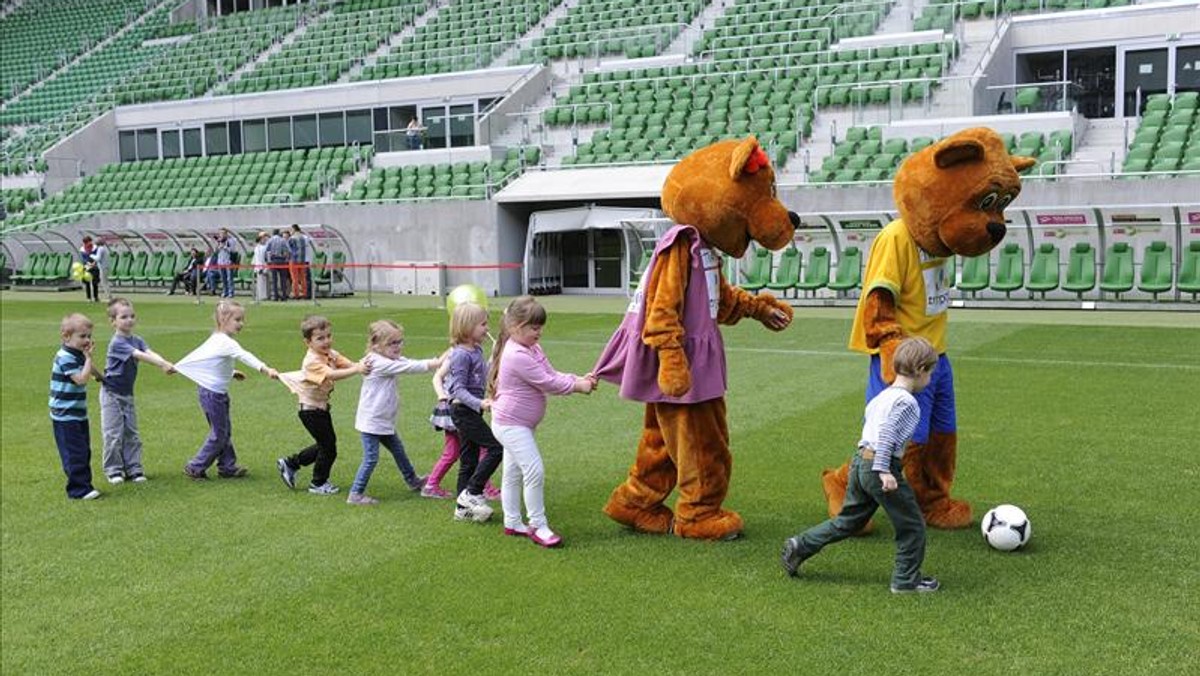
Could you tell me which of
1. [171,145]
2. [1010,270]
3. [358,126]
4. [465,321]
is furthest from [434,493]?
[171,145]

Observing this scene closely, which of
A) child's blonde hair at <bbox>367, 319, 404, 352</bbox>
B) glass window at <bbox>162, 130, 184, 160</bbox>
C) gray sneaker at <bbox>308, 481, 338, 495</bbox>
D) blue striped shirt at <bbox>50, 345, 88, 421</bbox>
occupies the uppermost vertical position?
glass window at <bbox>162, 130, 184, 160</bbox>

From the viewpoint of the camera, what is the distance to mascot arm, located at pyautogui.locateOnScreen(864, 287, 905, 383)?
620 centimetres

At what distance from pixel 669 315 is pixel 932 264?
1635mm

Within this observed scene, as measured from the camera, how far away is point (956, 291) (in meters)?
21.9

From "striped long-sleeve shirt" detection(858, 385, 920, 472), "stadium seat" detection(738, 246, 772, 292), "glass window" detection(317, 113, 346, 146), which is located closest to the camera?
"striped long-sleeve shirt" detection(858, 385, 920, 472)

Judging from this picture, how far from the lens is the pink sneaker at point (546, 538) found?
21.4ft

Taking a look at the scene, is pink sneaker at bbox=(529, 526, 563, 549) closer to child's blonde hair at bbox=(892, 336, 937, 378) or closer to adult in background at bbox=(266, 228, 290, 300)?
child's blonde hair at bbox=(892, 336, 937, 378)

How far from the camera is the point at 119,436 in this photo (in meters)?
8.62

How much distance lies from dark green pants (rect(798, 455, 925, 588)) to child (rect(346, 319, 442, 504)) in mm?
3055

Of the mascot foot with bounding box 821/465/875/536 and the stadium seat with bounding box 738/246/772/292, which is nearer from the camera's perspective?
the mascot foot with bounding box 821/465/875/536

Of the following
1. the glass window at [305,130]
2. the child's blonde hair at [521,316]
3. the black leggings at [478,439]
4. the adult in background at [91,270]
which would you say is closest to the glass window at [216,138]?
the glass window at [305,130]

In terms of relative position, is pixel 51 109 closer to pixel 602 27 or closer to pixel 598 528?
pixel 602 27

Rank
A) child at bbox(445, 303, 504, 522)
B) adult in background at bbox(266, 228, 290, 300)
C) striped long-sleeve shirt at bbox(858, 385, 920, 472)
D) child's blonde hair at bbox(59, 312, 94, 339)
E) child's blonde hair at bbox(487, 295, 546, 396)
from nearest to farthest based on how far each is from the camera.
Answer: striped long-sleeve shirt at bbox(858, 385, 920, 472) → child's blonde hair at bbox(487, 295, 546, 396) → child at bbox(445, 303, 504, 522) → child's blonde hair at bbox(59, 312, 94, 339) → adult in background at bbox(266, 228, 290, 300)

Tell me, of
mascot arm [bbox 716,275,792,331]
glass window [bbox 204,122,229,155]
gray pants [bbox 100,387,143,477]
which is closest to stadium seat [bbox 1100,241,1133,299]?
mascot arm [bbox 716,275,792,331]
